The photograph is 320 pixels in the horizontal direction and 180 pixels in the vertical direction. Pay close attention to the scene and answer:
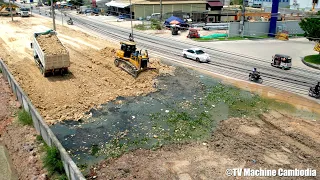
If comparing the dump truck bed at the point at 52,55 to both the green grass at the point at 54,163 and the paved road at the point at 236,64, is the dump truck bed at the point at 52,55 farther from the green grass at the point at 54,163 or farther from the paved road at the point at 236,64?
the green grass at the point at 54,163

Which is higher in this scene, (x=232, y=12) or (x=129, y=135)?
(x=232, y=12)

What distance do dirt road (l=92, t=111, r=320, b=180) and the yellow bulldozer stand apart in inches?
490

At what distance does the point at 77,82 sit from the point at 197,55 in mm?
15966

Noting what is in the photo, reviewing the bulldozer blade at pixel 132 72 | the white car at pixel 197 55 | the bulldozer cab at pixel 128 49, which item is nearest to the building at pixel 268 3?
the white car at pixel 197 55

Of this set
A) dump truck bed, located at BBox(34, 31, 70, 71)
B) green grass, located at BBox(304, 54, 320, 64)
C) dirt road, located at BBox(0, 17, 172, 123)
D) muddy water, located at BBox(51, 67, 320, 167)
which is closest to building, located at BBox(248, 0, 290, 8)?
green grass, located at BBox(304, 54, 320, 64)

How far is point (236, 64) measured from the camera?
1425 inches

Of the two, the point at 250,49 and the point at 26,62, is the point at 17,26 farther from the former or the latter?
the point at 250,49

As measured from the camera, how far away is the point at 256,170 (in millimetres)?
14688

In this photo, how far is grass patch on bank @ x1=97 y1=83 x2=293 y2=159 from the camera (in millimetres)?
17656

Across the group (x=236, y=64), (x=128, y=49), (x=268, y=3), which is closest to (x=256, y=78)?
(x=236, y=64)

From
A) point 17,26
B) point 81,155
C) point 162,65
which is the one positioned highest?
point 17,26

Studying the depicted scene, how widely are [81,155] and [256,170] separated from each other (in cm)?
938

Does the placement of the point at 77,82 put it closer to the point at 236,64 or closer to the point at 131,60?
the point at 131,60

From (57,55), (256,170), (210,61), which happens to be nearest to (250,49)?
(210,61)
